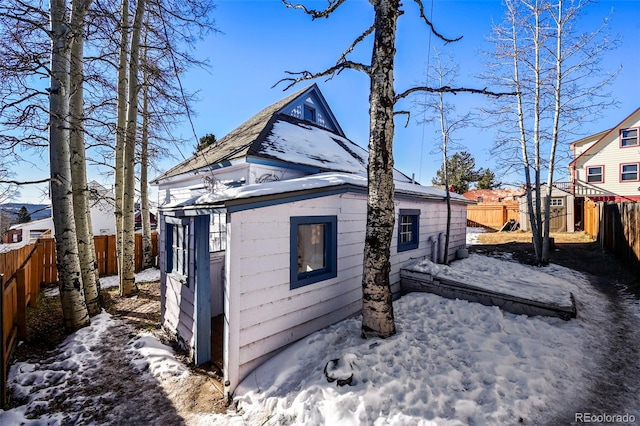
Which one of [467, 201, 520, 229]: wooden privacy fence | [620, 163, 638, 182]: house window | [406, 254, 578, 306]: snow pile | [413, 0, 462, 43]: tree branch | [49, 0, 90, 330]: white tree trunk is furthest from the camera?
[467, 201, 520, 229]: wooden privacy fence

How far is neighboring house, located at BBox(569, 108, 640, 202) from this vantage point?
690 inches

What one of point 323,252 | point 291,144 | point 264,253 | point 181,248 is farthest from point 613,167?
point 181,248

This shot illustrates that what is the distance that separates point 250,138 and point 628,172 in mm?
24143

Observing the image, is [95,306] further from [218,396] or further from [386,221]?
[386,221]

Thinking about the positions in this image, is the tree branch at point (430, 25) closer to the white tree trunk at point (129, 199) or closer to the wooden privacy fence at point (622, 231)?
the white tree trunk at point (129, 199)

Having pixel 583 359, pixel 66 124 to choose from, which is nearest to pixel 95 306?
pixel 66 124

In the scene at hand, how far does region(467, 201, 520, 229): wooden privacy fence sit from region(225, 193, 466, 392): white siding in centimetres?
2115

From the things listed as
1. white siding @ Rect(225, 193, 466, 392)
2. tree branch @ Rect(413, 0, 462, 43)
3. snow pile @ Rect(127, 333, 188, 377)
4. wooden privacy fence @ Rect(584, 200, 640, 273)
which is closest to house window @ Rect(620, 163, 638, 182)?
wooden privacy fence @ Rect(584, 200, 640, 273)

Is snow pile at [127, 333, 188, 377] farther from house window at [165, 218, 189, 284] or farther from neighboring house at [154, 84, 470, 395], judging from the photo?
house window at [165, 218, 189, 284]

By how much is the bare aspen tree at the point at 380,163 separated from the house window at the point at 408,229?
311 cm

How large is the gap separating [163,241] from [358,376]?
4202 millimetres

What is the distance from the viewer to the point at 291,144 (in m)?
8.02

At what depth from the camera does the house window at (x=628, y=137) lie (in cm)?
1759

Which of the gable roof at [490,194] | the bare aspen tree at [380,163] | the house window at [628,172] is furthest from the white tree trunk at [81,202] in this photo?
the gable roof at [490,194]
